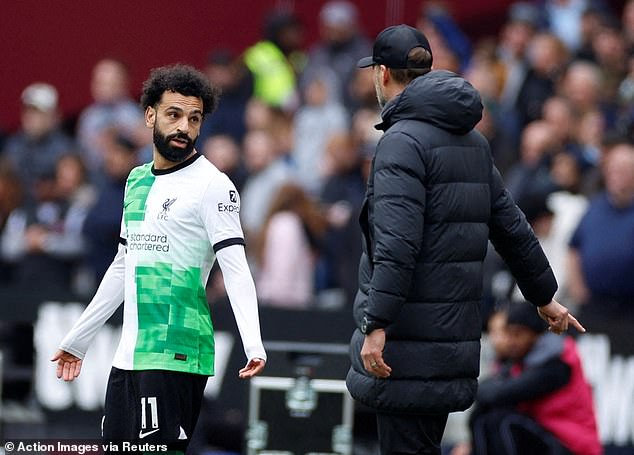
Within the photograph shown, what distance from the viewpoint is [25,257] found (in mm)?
14383

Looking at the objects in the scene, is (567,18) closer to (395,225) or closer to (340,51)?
(340,51)

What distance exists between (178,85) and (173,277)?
0.85 metres

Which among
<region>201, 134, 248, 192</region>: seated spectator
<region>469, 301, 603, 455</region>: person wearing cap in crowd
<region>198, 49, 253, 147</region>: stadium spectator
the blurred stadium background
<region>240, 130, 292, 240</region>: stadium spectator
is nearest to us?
<region>469, 301, 603, 455</region>: person wearing cap in crowd

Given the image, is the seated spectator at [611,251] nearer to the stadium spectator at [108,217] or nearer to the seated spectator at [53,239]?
the stadium spectator at [108,217]

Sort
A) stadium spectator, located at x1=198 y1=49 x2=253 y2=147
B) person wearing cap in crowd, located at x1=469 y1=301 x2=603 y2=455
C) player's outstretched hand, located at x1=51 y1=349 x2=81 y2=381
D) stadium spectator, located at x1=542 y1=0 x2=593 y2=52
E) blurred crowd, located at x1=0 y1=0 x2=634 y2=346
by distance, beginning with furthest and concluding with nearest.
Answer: stadium spectator, located at x1=198 y1=49 x2=253 y2=147 → stadium spectator, located at x1=542 y1=0 x2=593 y2=52 → blurred crowd, located at x1=0 y1=0 x2=634 y2=346 → person wearing cap in crowd, located at x1=469 y1=301 x2=603 y2=455 → player's outstretched hand, located at x1=51 y1=349 x2=81 y2=381

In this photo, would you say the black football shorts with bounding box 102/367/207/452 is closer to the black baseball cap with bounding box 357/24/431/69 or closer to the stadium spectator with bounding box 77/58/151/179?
the black baseball cap with bounding box 357/24/431/69

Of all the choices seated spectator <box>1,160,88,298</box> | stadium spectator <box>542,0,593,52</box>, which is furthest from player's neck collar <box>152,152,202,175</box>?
stadium spectator <box>542,0,593,52</box>

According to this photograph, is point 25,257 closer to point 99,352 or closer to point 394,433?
point 99,352

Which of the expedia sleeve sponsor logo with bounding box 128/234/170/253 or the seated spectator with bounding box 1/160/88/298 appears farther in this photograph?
the seated spectator with bounding box 1/160/88/298

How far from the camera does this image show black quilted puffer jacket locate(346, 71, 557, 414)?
675 centimetres

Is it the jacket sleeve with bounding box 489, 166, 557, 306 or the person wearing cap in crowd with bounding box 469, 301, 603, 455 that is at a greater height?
the jacket sleeve with bounding box 489, 166, 557, 306

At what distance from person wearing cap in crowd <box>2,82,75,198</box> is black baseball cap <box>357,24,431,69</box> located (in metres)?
8.54

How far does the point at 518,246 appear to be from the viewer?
715 cm

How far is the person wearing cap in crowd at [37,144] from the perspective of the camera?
15.3 meters
